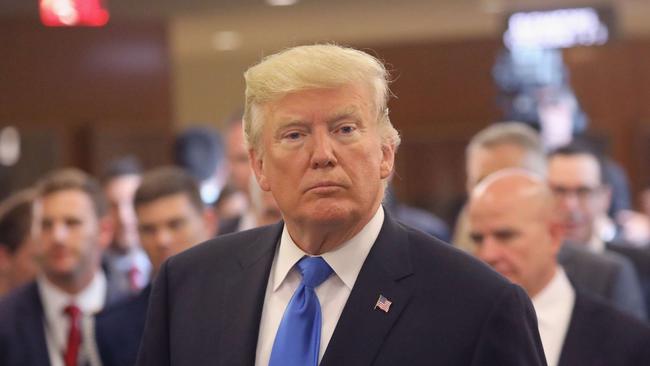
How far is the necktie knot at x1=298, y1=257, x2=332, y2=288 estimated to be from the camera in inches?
111

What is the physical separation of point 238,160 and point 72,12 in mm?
2703

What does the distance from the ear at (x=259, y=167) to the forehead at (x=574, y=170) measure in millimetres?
4494

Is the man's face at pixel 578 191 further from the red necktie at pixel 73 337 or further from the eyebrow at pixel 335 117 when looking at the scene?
the eyebrow at pixel 335 117

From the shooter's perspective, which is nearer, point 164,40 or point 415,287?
point 415,287

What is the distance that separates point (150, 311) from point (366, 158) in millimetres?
588

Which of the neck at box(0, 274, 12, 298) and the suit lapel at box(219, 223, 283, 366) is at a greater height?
the suit lapel at box(219, 223, 283, 366)

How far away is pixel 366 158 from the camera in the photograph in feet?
8.99

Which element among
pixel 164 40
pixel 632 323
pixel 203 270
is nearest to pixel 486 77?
pixel 164 40

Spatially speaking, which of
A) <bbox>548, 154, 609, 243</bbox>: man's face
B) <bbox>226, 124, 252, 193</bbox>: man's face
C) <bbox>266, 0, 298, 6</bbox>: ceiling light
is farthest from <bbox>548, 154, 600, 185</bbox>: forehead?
<bbox>266, 0, 298, 6</bbox>: ceiling light

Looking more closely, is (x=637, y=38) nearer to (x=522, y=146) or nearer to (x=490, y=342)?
(x=522, y=146)

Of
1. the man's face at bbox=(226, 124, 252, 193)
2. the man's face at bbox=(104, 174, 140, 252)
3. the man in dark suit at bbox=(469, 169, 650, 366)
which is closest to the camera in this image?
the man in dark suit at bbox=(469, 169, 650, 366)

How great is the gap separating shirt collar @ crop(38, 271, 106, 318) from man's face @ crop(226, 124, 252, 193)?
1811 millimetres

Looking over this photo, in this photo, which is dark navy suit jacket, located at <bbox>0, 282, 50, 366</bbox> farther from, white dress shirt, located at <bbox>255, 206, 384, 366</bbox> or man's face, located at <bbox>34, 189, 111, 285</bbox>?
white dress shirt, located at <bbox>255, 206, 384, 366</bbox>

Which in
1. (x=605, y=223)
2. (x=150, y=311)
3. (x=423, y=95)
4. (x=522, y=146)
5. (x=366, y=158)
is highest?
(x=366, y=158)
